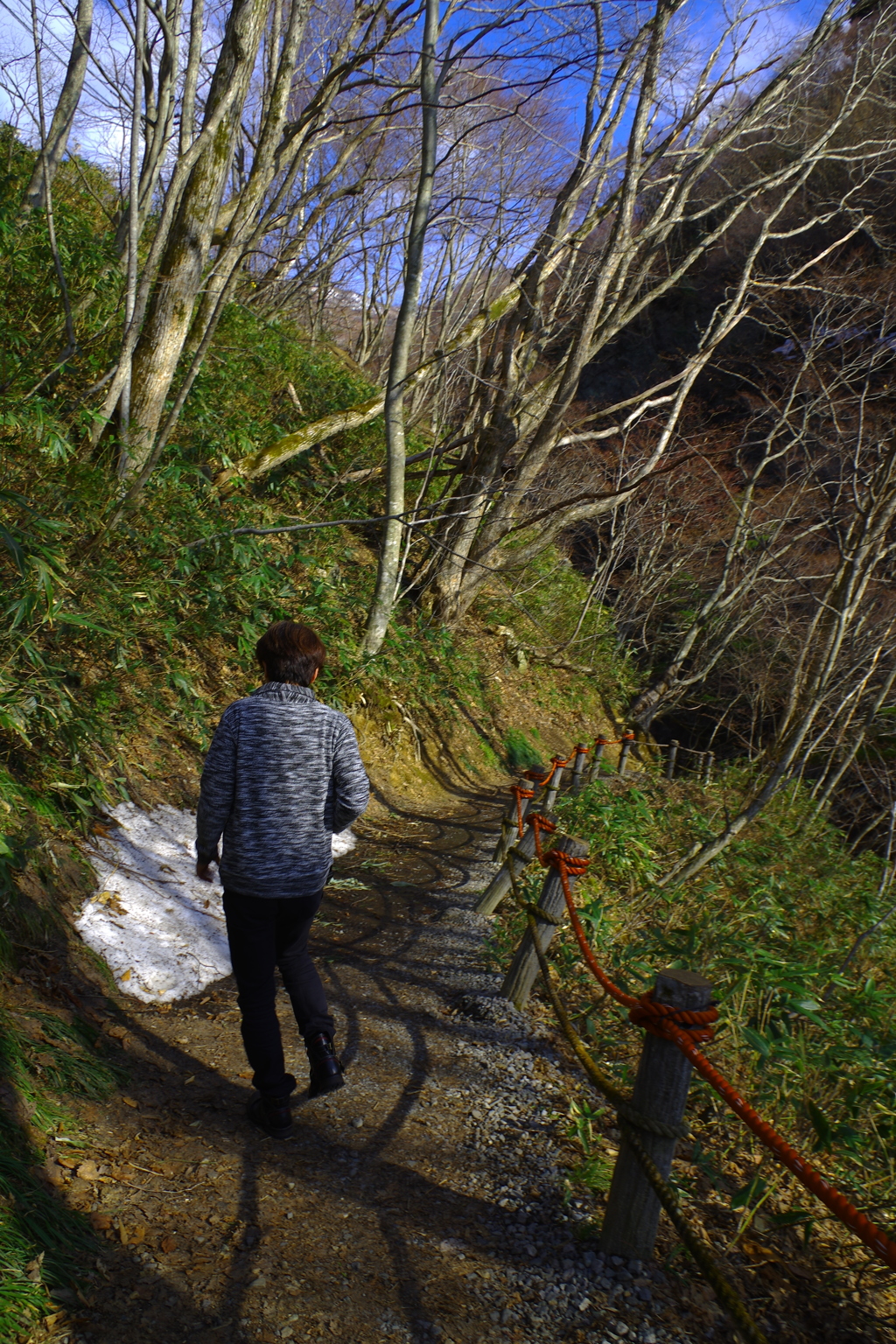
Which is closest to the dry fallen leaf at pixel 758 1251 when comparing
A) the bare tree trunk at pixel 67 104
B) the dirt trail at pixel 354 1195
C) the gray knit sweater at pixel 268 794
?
the dirt trail at pixel 354 1195

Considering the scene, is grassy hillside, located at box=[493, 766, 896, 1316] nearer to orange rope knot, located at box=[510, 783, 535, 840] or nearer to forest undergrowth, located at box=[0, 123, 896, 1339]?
forest undergrowth, located at box=[0, 123, 896, 1339]

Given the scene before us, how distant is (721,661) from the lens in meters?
15.8

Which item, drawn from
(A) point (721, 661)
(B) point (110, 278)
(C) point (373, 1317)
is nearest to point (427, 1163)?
(C) point (373, 1317)

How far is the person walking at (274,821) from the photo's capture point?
2.66m

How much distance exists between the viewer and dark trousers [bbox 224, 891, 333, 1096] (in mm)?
2707

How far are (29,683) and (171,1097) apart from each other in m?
2.10

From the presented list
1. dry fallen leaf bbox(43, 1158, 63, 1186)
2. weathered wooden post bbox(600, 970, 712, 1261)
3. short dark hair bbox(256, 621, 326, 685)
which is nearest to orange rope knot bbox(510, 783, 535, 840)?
short dark hair bbox(256, 621, 326, 685)

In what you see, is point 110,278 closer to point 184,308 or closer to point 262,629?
point 184,308

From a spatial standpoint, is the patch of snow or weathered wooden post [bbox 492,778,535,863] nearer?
the patch of snow

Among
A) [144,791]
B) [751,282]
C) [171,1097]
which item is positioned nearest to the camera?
[171,1097]

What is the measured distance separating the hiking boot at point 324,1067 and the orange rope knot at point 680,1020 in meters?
1.43

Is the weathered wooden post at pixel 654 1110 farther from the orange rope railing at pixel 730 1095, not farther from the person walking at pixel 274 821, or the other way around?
the person walking at pixel 274 821

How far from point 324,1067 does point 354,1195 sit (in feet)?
1.76

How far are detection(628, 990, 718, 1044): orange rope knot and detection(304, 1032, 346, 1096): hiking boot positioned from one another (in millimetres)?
1435
